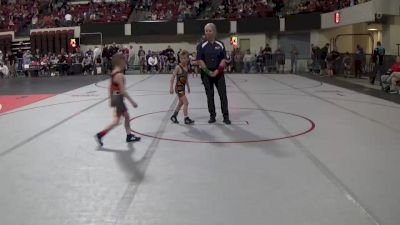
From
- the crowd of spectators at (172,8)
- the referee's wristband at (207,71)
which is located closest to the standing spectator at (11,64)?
the crowd of spectators at (172,8)

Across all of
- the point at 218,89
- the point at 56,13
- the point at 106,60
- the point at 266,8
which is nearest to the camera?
the point at 218,89


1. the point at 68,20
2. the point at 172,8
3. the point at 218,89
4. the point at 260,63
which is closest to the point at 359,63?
the point at 260,63

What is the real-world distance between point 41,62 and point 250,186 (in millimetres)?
24508

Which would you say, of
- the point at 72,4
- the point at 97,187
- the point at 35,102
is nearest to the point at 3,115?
the point at 35,102

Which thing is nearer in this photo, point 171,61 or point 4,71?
point 4,71

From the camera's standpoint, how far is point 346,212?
3.96 metres

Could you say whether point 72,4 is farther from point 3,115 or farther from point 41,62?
point 3,115

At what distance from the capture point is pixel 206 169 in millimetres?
5395

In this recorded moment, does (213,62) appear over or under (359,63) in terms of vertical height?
under

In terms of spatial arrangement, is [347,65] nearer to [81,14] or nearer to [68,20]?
[68,20]

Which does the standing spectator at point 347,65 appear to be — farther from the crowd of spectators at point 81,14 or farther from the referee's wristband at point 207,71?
the crowd of spectators at point 81,14

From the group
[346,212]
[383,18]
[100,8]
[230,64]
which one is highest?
[100,8]

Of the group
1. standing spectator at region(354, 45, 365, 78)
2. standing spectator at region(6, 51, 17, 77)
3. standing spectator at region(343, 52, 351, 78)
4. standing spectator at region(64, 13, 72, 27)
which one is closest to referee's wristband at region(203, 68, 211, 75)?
standing spectator at region(354, 45, 365, 78)

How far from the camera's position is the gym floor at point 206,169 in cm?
401
